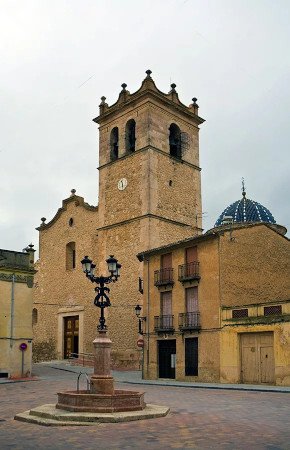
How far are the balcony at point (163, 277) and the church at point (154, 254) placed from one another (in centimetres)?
5

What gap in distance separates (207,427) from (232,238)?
16.1 m

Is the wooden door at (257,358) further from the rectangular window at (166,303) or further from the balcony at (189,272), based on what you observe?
the rectangular window at (166,303)

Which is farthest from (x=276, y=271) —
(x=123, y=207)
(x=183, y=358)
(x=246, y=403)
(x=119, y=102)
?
(x=119, y=102)

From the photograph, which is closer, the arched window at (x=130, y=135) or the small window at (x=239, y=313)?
the small window at (x=239, y=313)

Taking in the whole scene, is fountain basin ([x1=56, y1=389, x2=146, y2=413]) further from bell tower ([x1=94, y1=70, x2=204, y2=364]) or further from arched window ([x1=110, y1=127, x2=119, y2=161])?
arched window ([x1=110, y1=127, x2=119, y2=161])

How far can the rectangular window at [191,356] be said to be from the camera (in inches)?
986

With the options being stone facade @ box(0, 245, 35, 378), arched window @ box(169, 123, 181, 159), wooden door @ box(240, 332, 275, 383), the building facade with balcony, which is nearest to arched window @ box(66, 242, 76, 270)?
arched window @ box(169, 123, 181, 159)

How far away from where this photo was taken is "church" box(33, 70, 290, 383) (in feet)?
82.2

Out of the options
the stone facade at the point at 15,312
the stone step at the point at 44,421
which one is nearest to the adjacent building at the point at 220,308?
the stone facade at the point at 15,312

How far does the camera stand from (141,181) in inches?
1341

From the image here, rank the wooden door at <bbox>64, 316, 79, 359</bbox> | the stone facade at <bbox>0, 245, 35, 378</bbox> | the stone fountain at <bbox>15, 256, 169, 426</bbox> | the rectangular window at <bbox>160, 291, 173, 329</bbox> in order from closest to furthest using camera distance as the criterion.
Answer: the stone fountain at <bbox>15, 256, 169, 426</bbox> < the stone facade at <bbox>0, 245, 35, 378</bbox> < the rectangular window at <bbox>160, 291, 173, 329</bbox> < the wooden door at <bbox>64, 316, 79, 359</bbox>

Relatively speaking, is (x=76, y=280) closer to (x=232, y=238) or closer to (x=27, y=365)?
(x=27, y=365)

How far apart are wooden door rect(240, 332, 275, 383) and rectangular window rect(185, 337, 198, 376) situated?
9.14ft

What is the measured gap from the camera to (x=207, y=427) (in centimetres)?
998
